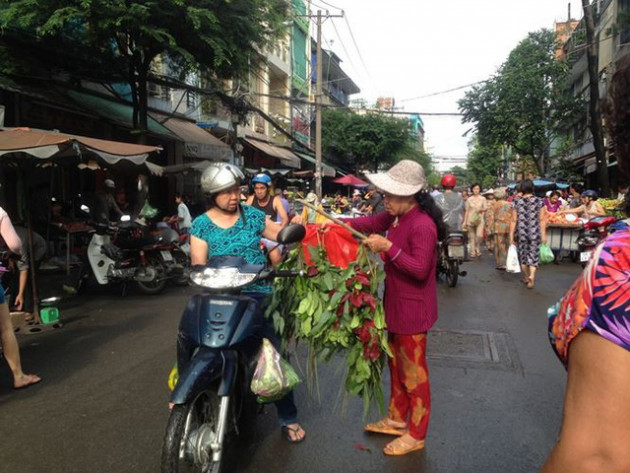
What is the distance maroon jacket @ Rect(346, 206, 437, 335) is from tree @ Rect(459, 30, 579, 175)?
22326mm

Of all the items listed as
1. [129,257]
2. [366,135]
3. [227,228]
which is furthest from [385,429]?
[366,135]

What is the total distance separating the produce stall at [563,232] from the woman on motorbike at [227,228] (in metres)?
10.3

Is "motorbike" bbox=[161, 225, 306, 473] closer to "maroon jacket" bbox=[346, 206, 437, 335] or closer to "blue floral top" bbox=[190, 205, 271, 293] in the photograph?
"blue floral top" bbox=[190, 205, 271, 293]

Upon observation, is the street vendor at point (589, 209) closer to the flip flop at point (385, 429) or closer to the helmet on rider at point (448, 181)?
the helmet on rider at point (448, 181)

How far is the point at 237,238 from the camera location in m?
3.17

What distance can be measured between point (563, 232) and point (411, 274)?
10.3 meters

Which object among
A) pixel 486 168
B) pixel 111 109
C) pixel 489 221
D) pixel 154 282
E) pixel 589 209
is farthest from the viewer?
pixel 486 168

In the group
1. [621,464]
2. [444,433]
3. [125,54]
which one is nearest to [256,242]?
[444,433]

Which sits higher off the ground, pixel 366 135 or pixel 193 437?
pixel 366 135

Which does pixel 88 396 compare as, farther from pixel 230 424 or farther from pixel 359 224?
pixel 359 224

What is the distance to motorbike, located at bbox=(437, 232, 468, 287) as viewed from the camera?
343 inches

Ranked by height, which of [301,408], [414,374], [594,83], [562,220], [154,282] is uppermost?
[594,83]

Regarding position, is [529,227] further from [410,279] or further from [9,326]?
[9,326]

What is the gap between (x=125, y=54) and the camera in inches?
439
